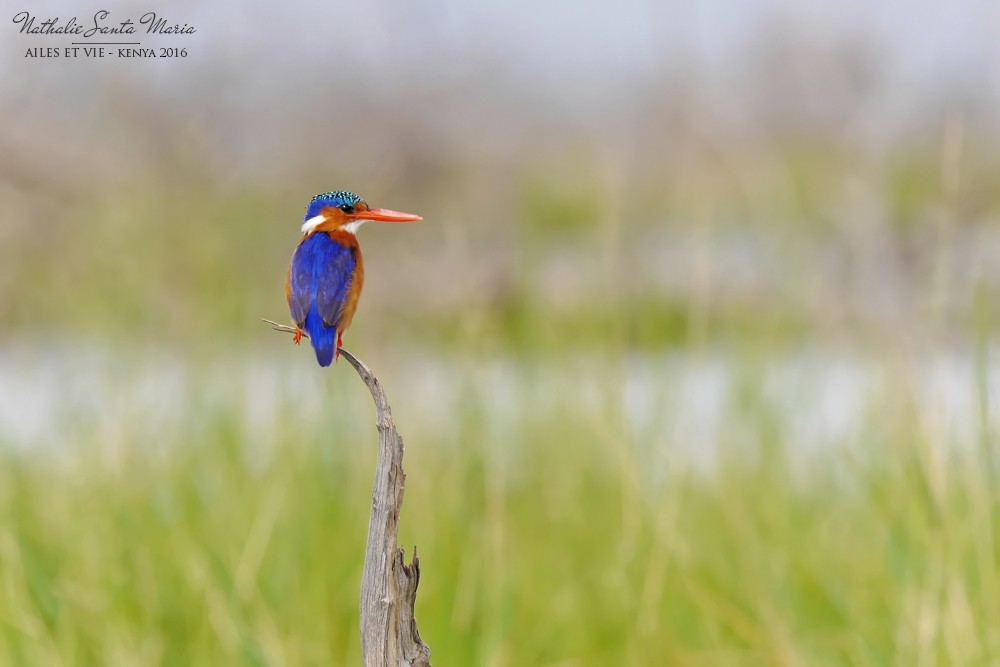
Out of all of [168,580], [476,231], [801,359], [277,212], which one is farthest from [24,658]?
[476,231]

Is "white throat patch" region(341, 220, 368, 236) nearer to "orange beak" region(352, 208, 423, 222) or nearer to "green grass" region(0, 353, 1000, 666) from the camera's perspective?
"orange beak" region(352, 208, 423, 222)

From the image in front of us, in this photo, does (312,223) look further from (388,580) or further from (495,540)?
(495,540)

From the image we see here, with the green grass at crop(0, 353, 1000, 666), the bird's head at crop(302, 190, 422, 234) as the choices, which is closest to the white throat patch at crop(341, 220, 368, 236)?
the bird's head at crop(302, 190, 422, 234)

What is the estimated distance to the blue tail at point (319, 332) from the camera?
0.85 metres

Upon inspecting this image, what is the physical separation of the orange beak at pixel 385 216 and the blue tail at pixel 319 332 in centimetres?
8

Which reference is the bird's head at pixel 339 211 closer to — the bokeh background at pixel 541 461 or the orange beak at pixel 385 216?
the orange beak at pixel 385 216

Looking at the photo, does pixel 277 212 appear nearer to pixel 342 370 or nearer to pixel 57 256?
pixel 57 256

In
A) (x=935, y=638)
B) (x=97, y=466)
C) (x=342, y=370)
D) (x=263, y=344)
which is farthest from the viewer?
(x=263, y=344)

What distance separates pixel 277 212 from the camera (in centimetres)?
573

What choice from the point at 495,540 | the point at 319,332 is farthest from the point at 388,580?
the point at 495,540

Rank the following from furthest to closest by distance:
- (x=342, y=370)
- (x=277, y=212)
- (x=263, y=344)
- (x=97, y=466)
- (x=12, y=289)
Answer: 1. (x=12, y=289)
2. (x=277, y=212)
3. (x=263, y=344)
4. (x=97, y=466)
5. (x=342, y=370)

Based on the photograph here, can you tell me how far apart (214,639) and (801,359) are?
1.67 m

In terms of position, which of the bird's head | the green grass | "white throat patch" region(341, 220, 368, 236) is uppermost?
the bird's head

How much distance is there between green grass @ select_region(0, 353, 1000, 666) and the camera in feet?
6.80
